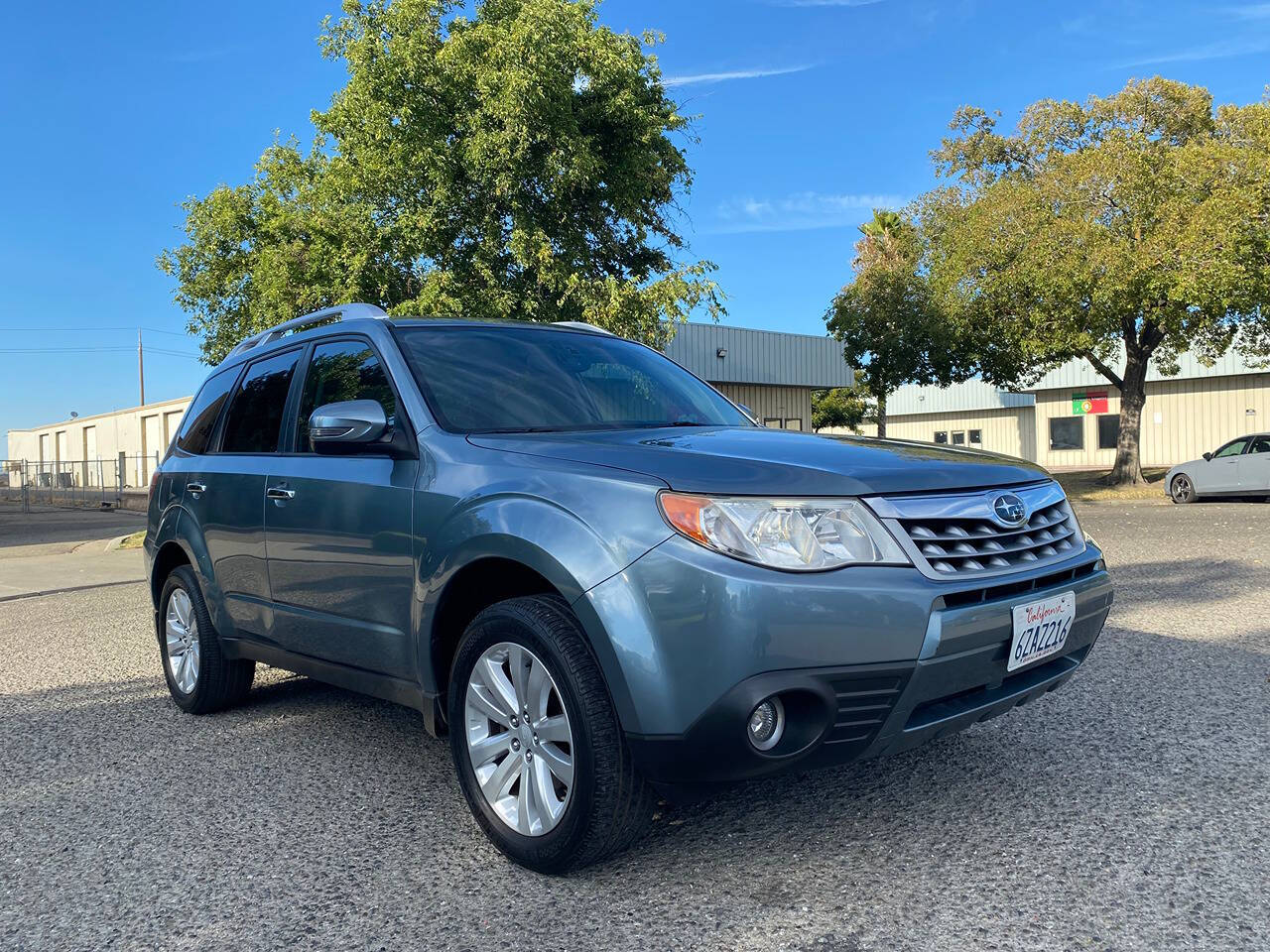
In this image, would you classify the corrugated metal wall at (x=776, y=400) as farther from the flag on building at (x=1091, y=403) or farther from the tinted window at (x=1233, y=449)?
the flag on building at (x=1091, y=403)

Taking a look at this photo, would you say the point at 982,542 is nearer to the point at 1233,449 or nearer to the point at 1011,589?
the point at 1011,589

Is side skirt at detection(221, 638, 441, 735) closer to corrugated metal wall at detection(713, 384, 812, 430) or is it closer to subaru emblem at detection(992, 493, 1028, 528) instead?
subaru emblem at detection(992, 493, 1028, 528)

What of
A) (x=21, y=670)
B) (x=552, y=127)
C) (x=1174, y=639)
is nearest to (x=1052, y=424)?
(x=552, y=127)

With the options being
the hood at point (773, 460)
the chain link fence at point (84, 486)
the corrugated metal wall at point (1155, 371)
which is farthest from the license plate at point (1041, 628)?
the chain link fence at point (84, 486)

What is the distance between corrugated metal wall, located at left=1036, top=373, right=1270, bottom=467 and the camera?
37438mm

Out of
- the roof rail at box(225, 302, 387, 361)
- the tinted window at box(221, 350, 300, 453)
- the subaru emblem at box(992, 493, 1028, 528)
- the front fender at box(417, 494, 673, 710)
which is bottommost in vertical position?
the front fender at box(417, 494, 673, 710)

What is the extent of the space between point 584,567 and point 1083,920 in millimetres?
1582

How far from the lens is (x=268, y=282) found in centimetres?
1894

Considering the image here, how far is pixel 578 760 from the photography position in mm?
2732

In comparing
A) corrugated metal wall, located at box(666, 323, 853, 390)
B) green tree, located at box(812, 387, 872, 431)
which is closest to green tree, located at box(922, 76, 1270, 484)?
corrugated metal wall, located at box(666, 323, 853, 390)

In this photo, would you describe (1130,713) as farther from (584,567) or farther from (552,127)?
(552,127)

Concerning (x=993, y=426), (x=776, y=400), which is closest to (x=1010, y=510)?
(x=776, y=400)

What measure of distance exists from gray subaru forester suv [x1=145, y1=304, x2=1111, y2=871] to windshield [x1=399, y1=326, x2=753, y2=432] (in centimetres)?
2

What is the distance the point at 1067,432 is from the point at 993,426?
479 cm
